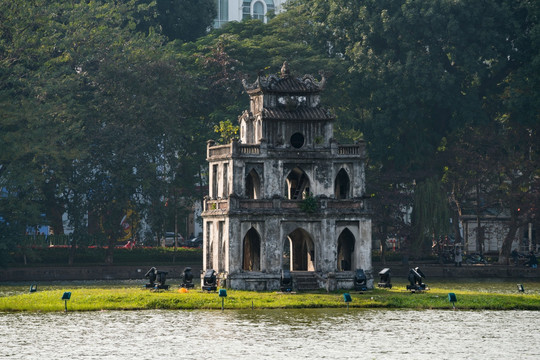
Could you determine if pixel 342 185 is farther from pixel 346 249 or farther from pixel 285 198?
pixel 285 198

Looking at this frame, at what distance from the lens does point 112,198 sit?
310ft

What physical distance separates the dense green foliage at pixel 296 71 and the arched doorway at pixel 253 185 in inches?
741

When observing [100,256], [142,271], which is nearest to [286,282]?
[142,271]

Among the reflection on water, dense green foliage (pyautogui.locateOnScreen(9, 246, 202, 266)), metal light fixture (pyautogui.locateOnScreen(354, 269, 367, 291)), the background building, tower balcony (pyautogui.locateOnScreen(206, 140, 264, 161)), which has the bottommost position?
the reflection on water

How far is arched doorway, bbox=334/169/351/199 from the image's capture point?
71.2 m

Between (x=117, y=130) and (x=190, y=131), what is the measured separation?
26.8ft

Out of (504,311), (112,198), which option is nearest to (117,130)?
(112,198)

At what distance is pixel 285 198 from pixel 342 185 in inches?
185

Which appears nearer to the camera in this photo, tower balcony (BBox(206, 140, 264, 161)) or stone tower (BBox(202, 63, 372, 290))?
stone tower (BBox(202, 63, 372, 290))

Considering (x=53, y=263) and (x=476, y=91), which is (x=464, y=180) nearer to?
(x=476, y=91)

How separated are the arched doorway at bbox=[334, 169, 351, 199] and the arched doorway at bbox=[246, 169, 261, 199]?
16.4ft

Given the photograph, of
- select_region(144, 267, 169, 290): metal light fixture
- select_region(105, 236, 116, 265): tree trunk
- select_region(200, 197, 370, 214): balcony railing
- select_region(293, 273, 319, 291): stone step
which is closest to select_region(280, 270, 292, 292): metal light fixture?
select_region(293, 273, 319, 291): stone step

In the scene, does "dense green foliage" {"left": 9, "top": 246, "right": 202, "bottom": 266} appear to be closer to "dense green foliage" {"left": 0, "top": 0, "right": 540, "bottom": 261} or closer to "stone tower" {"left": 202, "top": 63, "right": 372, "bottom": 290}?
"dense green foliage" {"left": 0, "top": 0, "right": 540, "bottom": 261}

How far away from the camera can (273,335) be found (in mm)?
48344
